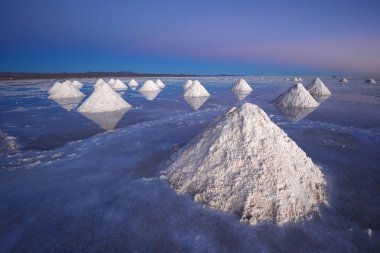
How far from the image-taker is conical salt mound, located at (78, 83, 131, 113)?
11.8 m

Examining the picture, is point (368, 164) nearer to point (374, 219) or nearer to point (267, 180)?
point (374, 219)

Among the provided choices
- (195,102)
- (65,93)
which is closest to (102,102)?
(195,102)

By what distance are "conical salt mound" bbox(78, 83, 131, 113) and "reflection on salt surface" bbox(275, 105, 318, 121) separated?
8.11 metres

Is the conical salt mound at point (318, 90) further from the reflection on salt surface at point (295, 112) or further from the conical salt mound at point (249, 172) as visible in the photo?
the conical salt mound at point (249, 172)

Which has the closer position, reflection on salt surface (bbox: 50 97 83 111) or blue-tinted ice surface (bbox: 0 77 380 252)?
blue-tinted ice surface (bbox: 0 77 380 252)

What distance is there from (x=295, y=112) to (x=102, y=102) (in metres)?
9.22

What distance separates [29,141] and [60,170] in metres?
2.84

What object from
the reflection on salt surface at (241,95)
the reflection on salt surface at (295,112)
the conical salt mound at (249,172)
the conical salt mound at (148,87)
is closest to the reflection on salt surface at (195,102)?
the reflection on salt surface at (241,95)

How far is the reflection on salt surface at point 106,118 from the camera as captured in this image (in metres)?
8.82

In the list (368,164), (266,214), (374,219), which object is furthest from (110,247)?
(368,164)

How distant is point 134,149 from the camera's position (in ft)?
19.8

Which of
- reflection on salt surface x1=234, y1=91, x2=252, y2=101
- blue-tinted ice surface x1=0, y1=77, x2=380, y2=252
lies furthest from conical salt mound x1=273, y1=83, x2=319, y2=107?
blue-tinted ice surface x1=0, y1=77, x2=380, y2=252

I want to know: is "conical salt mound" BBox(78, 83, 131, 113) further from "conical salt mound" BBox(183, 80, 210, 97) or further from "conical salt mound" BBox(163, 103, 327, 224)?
"conical salt mound" BBox(163, 103, 327, 224)

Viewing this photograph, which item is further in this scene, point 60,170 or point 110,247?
point 60,170
